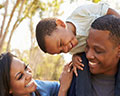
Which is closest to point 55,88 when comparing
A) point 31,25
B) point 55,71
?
point 31,25

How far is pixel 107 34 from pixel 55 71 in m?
22.1

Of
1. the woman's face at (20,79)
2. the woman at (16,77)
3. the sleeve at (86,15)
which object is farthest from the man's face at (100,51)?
the woman's face at (20,79)

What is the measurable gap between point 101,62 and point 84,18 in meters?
0.64

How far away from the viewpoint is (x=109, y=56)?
238cm

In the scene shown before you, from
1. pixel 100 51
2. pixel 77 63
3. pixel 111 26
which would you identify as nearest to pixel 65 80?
pixel 77 63

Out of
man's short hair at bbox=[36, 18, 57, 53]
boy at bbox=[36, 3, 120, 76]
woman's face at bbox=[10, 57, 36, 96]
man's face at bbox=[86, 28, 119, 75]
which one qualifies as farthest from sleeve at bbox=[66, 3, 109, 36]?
woman's face at bbox=[10, 57, 36, 96]

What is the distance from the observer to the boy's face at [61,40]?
278 centimetres

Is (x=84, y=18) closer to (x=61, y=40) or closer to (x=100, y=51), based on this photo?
(x=61, y=40)

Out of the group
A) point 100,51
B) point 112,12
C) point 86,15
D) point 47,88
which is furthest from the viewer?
point 47,88

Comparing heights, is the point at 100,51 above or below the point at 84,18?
below

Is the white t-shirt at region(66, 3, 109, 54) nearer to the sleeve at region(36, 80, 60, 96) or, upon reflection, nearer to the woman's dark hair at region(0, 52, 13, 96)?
the sleeve at region(36, 80, 60, 96)

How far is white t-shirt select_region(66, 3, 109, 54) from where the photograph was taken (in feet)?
9.18

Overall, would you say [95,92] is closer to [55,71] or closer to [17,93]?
[17,93]

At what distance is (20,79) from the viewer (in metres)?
2.92
